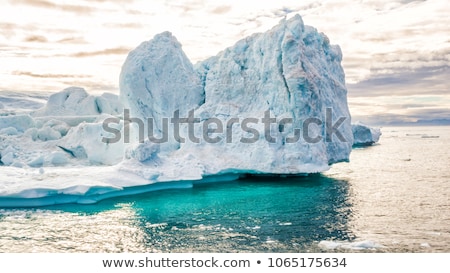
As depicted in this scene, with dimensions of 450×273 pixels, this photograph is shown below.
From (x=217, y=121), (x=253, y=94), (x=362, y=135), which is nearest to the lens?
(x=217, y=121)

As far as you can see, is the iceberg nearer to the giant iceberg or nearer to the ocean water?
the giant iceberg

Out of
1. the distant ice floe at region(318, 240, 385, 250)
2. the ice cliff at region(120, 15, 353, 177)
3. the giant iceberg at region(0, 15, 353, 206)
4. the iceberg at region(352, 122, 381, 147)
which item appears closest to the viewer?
the distant ice floe at region(318, 240, 385, 250)

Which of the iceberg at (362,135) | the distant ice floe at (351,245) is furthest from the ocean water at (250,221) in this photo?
the iceberg at (362,135)

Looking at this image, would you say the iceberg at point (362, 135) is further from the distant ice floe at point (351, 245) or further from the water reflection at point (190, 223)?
the distant ice floe at point (351, 245)

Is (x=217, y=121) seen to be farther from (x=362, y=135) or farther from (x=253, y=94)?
(x=362, y=135)

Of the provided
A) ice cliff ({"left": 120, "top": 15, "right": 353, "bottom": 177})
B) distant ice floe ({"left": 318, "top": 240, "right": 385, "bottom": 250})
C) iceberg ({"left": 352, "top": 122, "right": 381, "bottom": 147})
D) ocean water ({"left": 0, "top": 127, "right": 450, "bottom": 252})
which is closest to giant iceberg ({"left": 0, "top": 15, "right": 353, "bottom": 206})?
ice cliff ({"left": 120, "top": 15, "right": 353, "bottom": 177})

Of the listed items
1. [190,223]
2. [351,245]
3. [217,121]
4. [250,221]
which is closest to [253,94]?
[217,121]

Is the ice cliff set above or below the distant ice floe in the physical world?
above
